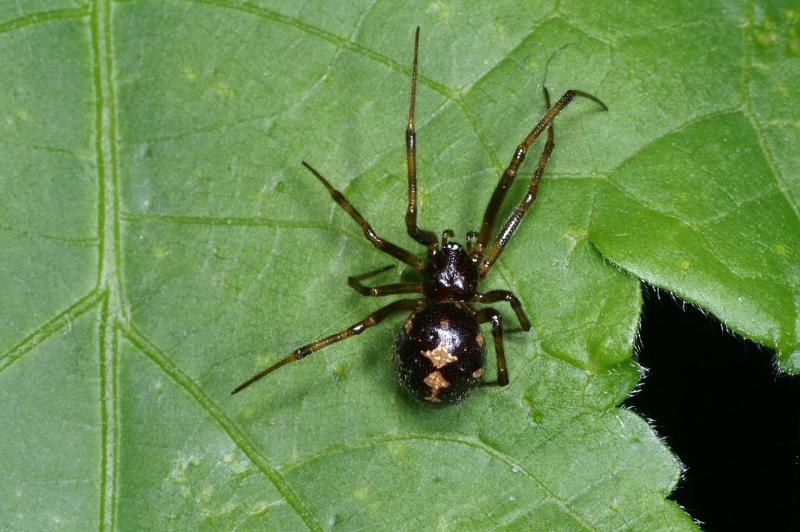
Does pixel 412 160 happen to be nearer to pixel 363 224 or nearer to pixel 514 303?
pixel 363 224

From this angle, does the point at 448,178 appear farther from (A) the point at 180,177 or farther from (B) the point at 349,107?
(A) the point at 180,177

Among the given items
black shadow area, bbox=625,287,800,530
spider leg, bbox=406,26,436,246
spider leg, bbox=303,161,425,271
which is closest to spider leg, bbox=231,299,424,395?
spider leg, bbox=303,161,425,271

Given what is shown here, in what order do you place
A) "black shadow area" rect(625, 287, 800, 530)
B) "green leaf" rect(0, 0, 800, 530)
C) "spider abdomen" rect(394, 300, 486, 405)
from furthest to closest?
1. "black shadow area" rect(625, 287, 800, 530)
2. "spider abdomen" rect(394, 300, 486, 405)
3. "green leaf" rect(0, 0, 800, 530)

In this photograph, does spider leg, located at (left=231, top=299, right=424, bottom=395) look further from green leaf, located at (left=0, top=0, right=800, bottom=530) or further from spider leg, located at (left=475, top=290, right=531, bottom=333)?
spider leg, located at (left=475, top=290, right=531, bottom=333)

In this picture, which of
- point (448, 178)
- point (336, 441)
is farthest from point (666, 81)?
point (336, 441)

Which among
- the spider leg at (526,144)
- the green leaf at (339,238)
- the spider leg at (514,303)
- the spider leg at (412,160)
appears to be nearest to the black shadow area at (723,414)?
the green leaf at (339,238)

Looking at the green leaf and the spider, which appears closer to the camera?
the green leaf

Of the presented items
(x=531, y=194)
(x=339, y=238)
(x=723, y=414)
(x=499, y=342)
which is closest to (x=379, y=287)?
(x=339, y=238)
